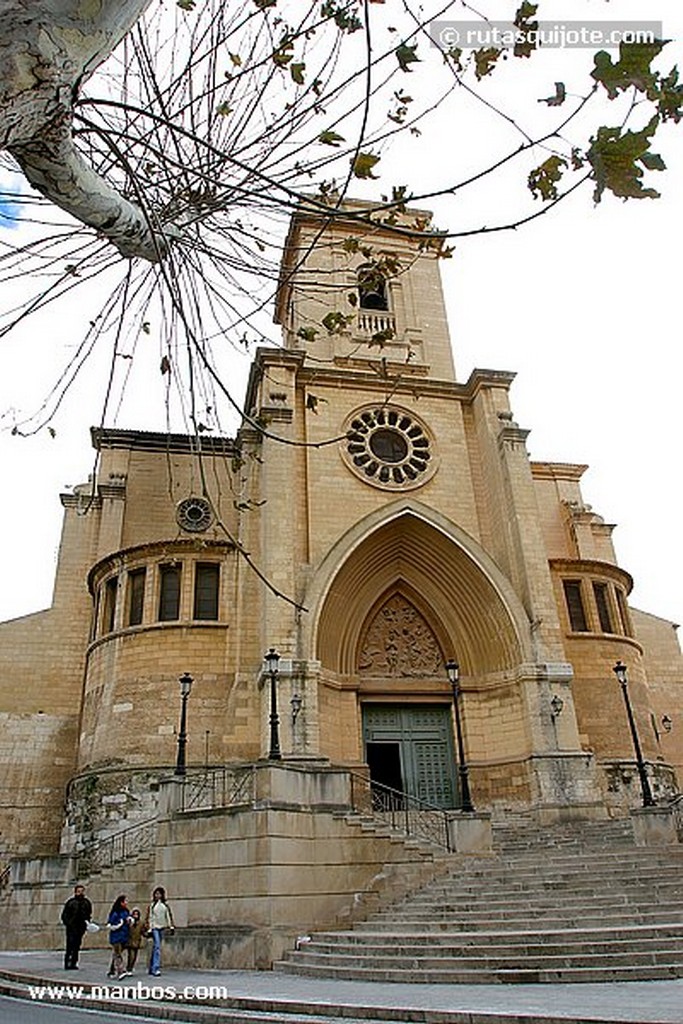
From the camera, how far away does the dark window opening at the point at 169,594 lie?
20.6 metres

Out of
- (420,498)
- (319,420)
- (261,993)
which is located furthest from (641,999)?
(319,420)

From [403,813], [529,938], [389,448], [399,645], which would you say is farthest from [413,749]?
[529,938]

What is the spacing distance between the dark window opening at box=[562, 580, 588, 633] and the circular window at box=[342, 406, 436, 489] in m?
5.50

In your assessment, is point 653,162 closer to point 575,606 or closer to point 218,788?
point 218,788

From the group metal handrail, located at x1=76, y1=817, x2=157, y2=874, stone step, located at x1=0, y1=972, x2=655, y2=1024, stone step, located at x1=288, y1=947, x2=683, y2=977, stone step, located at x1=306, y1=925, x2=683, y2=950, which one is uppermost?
metal handrail, located at x1=76, y1=817, x2=157, y2=874

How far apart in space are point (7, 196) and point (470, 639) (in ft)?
60.0

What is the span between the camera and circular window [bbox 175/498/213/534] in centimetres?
2478

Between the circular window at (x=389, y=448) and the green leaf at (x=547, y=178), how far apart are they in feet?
59.4

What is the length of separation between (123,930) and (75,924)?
5.94 feet

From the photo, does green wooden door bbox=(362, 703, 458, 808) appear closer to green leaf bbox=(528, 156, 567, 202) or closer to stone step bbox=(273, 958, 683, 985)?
stone step bbox=(273, 958, 683, 985)

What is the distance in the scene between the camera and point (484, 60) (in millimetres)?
4496

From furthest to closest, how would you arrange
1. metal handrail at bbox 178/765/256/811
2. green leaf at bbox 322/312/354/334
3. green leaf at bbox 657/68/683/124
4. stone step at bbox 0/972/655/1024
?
metal handrail at bbox 178/765/256/811, stone step at bbox 0/972/655/1024, green leaf at bbox 322/312/354/334, green leaf at bbox 657/68/683/124

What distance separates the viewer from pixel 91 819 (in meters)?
18.2

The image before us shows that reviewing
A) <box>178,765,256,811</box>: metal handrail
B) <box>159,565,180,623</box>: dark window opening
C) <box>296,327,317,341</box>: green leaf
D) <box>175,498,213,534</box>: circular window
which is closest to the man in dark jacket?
<box>178,765,256,811</box>: metal handrail
